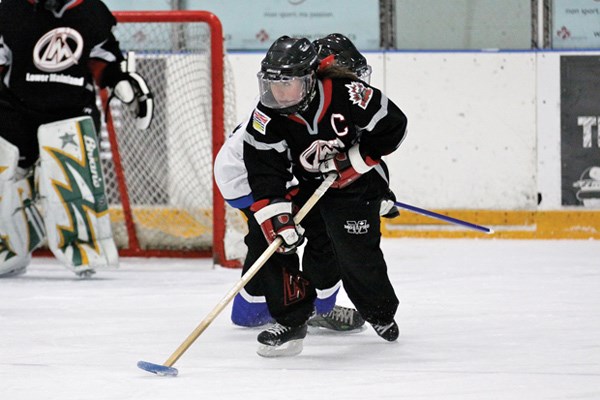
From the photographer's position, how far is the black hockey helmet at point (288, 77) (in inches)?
123

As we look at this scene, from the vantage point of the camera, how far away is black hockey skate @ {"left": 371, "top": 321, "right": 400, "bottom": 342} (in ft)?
11.2

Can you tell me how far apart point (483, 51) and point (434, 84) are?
31cm

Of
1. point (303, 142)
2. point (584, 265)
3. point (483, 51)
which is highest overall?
point (483, 51)

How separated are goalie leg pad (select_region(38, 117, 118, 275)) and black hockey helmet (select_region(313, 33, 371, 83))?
140 cm

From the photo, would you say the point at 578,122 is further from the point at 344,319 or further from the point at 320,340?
the point at 320,340

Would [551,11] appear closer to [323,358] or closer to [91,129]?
[91,129]

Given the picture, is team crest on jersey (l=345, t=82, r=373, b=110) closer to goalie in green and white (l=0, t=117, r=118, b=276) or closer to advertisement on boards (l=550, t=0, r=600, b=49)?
goalie in green and white (l=0, t=117, r=118, b=276)

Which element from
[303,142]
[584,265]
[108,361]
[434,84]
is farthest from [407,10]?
[108,361]

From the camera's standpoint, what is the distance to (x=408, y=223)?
6242 mm

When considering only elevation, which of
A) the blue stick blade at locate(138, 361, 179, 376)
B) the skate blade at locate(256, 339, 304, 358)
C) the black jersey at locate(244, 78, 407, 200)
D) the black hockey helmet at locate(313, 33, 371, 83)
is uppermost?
the black hockey helmet at locate(313, 33, 371, 83)

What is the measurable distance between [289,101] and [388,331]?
775mm

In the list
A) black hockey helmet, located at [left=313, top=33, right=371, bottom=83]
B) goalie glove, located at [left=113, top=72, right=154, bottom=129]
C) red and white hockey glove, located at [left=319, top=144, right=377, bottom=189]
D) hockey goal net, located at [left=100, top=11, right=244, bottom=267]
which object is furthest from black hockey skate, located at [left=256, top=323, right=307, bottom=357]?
hockey goal net, located at [left=100, top=11, right=244, bottom=267]

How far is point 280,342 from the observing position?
10.7ft

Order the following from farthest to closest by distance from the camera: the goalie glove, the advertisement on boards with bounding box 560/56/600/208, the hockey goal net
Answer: the advertisement on boards with bounding box 560/56/600/208 → the hockey goal net → the goalie glove
